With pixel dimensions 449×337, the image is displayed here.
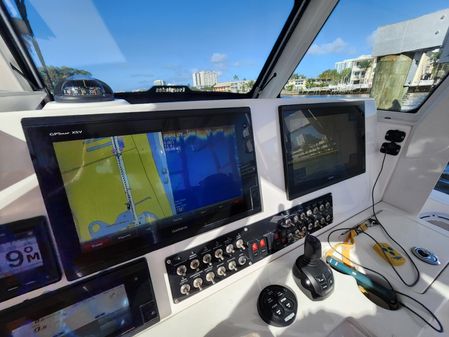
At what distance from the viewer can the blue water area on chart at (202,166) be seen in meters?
0.66

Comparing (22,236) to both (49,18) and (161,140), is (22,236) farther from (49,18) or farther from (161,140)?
(49,18)

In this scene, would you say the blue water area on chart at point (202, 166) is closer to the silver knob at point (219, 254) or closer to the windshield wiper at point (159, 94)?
the silver knob at point (219, 254)

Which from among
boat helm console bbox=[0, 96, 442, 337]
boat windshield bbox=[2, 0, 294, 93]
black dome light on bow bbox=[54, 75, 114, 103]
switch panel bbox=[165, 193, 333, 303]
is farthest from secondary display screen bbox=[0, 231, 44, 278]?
boat windshield bbox=[2, 0, 294, 93]

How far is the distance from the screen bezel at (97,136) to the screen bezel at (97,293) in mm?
31

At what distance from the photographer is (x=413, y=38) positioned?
1267 millimetres

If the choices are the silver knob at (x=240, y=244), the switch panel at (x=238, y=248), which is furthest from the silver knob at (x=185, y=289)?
the silver knob at (x=240, y=244)

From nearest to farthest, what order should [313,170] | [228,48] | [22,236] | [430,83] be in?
[22,236] → [313,170] → [430,83] → [228,48]

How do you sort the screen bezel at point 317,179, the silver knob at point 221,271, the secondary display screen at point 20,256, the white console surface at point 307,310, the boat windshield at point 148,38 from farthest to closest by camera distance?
the boat windshield at point 148,38, the screen bezel at point 317,179, the silver knob at point 221,271, the white console surface at point 307,310, the secondary display screen at point 20,256

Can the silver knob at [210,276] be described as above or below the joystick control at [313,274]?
above

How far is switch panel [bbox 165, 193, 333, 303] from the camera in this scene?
2.33 ft

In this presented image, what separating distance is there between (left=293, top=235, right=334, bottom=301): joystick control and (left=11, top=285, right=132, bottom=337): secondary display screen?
575 mm

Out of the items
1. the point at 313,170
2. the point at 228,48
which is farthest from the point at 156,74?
the point at 313,170

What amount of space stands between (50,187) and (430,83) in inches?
71.6

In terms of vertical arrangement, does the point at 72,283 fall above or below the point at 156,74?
below
